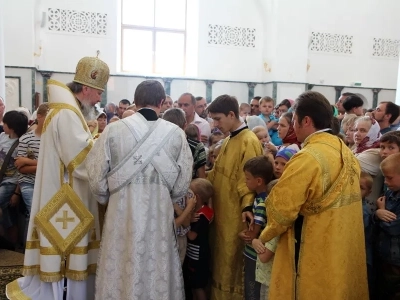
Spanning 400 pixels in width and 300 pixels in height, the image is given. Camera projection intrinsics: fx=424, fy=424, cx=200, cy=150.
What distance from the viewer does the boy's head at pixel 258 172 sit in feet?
8.89

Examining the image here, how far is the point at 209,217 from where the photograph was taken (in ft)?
10.1

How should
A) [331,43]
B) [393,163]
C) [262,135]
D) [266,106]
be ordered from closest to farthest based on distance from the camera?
[393,163] → [262,135] → [266,106] → [331,43]

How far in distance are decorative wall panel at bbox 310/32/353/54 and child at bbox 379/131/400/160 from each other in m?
9.42

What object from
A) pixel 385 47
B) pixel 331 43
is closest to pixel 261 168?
pixel 331 43

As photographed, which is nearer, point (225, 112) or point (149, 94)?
point (149, 94)

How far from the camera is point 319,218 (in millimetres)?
2123

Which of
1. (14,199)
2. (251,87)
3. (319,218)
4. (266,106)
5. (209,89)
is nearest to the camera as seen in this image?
(319,218)

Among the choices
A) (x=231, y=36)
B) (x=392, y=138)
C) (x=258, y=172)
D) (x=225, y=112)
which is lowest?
(x=258, y=172)

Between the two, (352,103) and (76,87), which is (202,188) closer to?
(76,87)

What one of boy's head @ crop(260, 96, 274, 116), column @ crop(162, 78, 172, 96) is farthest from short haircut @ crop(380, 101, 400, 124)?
column @ crop(162, 78, 172, 96)

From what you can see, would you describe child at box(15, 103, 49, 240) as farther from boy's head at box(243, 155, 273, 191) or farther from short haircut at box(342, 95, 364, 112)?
short haircut at box(342, 95, 364, 112)

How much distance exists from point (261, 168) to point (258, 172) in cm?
3

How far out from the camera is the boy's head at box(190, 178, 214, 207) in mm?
3041

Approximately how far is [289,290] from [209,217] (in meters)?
1.01
